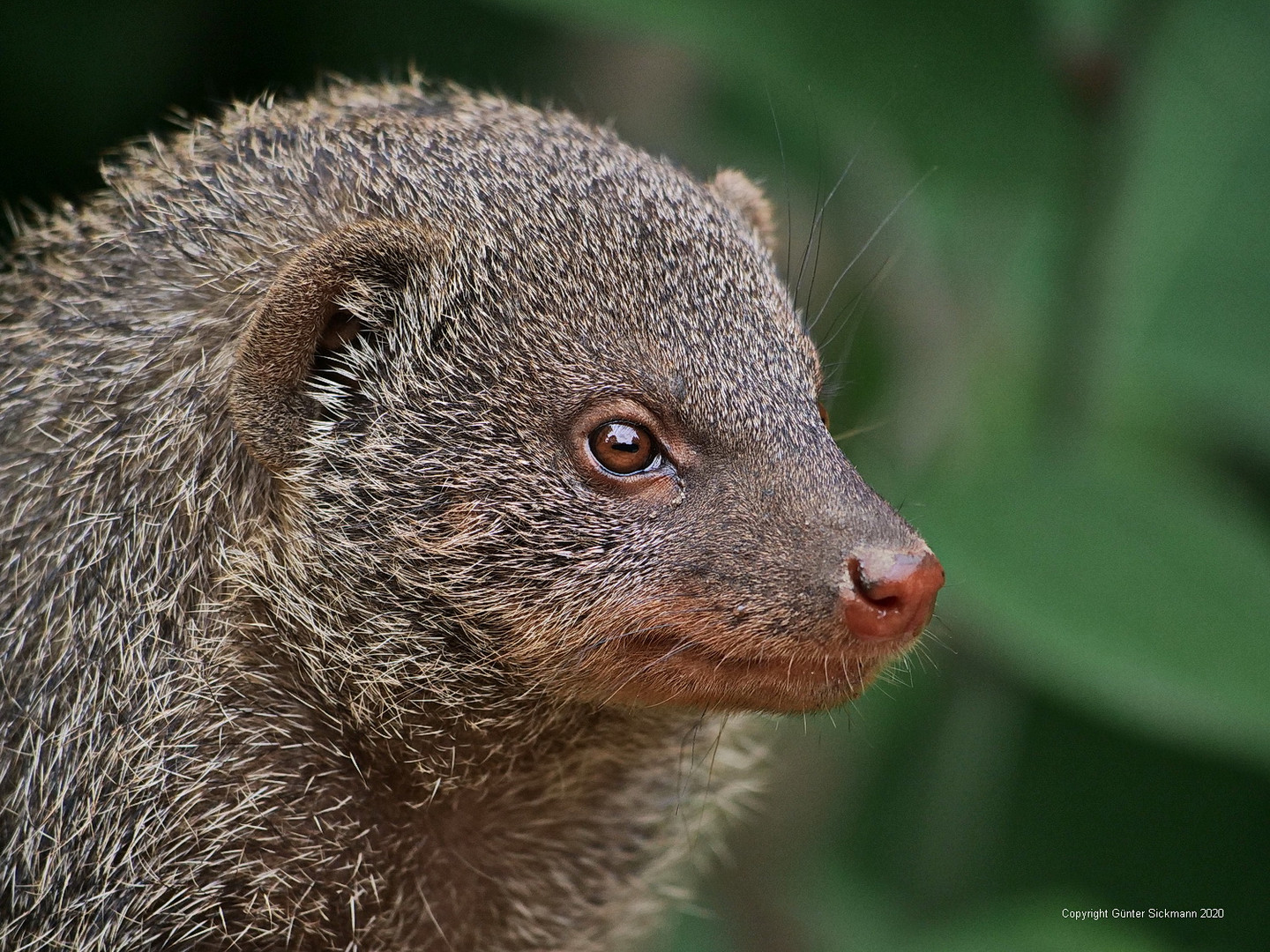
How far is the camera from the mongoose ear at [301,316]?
2.46 metres

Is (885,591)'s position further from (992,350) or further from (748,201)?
(992,350)

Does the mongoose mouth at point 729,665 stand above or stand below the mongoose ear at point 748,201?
below

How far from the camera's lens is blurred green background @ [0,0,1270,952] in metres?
3.72

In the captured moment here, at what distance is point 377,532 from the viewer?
2.61 metres

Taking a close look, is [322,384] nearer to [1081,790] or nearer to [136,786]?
[136,786]

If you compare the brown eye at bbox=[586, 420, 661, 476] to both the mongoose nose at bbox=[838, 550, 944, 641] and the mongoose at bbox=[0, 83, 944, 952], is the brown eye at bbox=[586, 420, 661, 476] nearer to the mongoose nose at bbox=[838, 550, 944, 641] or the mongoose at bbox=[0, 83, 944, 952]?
the mongoose at bbox=[0, 83, 944, 952]

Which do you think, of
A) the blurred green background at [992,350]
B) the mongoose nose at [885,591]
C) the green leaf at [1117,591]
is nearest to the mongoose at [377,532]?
the mongoose nose at [885,591]

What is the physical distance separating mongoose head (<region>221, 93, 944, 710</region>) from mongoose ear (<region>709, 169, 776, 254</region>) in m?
0.64

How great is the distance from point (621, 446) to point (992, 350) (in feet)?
10.8

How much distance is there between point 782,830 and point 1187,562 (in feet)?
6.94

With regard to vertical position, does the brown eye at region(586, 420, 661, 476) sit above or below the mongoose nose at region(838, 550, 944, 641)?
above

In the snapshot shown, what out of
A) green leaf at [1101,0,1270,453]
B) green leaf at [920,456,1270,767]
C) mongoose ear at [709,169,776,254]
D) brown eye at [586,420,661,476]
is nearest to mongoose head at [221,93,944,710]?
brown eye at [586,420,661,476]

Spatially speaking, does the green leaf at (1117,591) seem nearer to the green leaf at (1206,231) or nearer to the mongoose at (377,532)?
the green leaf at (1206,231)

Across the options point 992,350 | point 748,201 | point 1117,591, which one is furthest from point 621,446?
point 992,350
